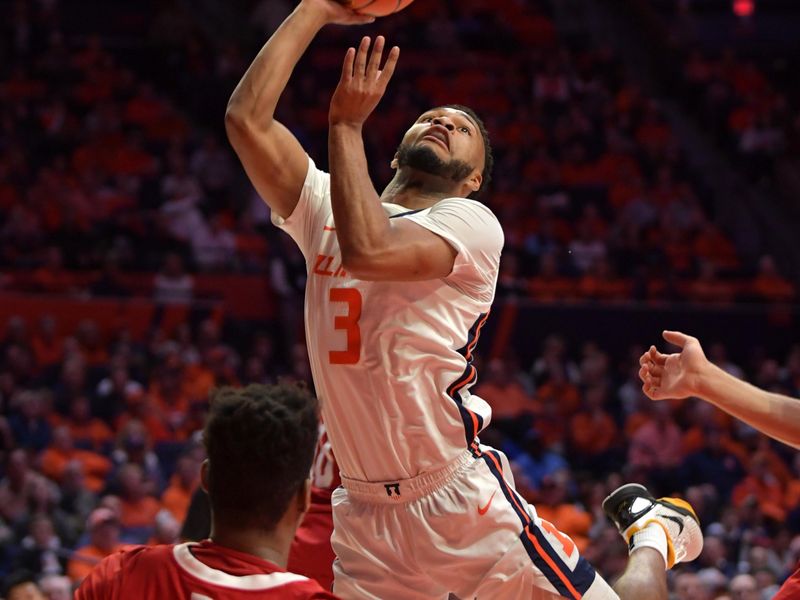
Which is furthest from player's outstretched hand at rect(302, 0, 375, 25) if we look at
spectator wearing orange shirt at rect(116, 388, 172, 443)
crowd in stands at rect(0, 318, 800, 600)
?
spectator wearing orange shirt at rect(116, 388, 172, 443)

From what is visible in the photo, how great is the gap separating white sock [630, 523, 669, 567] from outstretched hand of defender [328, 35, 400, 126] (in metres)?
1.83

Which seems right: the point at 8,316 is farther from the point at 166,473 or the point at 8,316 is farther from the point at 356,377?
the point at 356,377

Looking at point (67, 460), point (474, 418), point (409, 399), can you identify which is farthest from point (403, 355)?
point (67, 460)

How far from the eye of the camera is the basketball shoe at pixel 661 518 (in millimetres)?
4504

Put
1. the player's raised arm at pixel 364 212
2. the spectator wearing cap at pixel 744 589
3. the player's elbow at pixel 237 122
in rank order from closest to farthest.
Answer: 1. the player's raised arm at pixel 364 212
2. the player's elbow at pixel 237 122
3. the spectator wearing cap at pixel 744 589

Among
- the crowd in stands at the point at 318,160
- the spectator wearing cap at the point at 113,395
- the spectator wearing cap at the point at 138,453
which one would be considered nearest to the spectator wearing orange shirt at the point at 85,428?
the spectator wearing cap at the point at 113,395

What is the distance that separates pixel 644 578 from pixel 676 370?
2.40 ft

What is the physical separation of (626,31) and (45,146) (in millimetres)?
9696

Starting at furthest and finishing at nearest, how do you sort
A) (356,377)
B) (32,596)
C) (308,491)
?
(32,596), (356,377), (308,491)

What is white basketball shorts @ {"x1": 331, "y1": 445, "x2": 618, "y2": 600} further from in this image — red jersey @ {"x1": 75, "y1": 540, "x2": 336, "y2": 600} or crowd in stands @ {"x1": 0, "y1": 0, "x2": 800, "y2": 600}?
crowd in stands @ {"x1": 0, "y1": 0, "x2": 800, "y2": 600}

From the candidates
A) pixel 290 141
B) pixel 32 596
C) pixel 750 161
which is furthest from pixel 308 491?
pixel 750 161

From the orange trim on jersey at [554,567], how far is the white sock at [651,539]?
473 mm

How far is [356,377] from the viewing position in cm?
398

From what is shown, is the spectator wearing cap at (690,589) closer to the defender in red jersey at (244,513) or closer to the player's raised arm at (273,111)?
the player's raised arm at (273,111)
